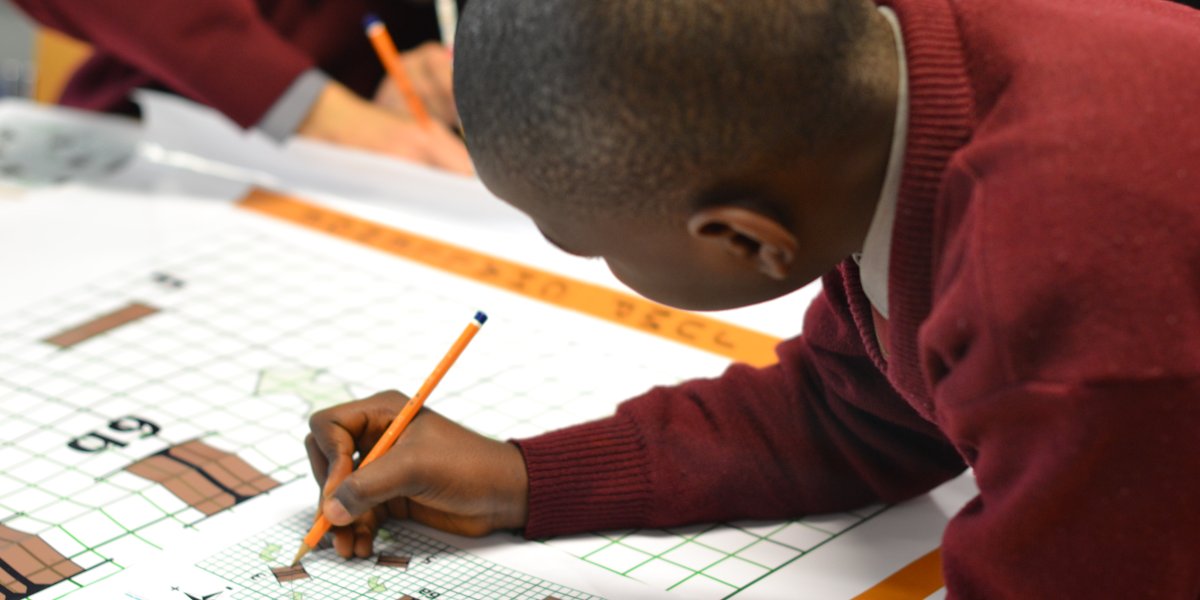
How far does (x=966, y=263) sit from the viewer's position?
50 centimetres

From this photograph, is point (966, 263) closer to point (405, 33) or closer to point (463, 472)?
point (463, 472)

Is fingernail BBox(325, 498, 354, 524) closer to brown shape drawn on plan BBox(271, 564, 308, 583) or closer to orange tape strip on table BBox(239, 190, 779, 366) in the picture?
brown shape drawn on plan BBox(271, 564, 308, 583)

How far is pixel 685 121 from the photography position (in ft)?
1.68

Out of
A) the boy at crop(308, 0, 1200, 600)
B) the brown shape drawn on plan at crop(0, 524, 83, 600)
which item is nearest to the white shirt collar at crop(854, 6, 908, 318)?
the boy at crop(308, 0, 1200, 600)

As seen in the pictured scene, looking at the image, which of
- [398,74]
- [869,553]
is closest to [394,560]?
[869,553]

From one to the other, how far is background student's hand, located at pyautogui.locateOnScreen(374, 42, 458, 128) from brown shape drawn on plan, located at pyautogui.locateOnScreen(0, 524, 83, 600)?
720 millimetres

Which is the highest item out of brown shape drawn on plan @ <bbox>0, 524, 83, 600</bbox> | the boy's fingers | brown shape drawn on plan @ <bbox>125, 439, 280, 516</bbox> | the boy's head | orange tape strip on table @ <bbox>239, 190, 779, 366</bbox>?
the boy's head

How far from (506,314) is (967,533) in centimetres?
47

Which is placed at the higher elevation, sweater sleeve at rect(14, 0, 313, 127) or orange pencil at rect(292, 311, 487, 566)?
sweater sleeve at rect(14, 0, 313, 127)

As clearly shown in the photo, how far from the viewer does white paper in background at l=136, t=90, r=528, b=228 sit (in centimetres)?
112

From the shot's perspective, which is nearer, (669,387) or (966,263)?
(966,263)

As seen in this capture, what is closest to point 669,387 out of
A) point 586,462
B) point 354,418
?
point 586,462

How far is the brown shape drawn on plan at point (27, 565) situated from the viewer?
646 millimetres

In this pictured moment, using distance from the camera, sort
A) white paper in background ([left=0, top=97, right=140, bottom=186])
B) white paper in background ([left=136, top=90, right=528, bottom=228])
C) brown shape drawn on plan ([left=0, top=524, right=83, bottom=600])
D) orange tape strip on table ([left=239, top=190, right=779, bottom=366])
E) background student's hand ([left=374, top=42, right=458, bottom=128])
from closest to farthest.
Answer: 1. brown shape drawn on plan ([left=0, top=524, right=83, bottom=600])
2. orange tape strip on table ([left=239, top=190, right=779, bottom=366])
3. white paper in background ([left=136, top=90, right=528, bottom=228])
4. white paper in background ([left=0, top=97, right=140, bottom=186])
5. background student's hand ([left=374, top=42, right=458, bottom=128])
